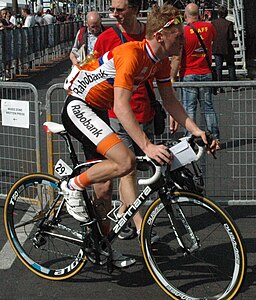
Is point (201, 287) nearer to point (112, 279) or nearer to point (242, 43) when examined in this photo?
point (112, 279)

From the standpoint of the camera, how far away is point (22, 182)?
5.34m

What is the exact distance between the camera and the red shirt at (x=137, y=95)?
6098 millimetres

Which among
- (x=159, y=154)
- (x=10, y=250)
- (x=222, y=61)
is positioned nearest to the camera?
(x=159, y=154)

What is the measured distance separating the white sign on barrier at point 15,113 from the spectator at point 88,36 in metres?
3.33

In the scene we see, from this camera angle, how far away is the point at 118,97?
4.50 m

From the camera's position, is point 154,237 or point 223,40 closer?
point 154,237

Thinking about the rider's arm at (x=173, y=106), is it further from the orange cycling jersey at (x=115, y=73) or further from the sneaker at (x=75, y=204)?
the sneaker at (x=75, y=204)

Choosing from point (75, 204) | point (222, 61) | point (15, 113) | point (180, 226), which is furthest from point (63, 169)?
point (222, 61)

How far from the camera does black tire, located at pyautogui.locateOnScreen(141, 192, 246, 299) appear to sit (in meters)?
4.54

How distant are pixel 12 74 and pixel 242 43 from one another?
262 inches

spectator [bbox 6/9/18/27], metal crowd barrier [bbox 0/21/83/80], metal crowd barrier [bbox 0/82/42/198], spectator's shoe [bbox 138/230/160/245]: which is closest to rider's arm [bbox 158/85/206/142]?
spectator's shoe [bbox 138/230/160/245]

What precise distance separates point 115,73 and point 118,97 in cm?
30

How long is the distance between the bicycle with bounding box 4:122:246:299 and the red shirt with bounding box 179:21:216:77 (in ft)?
13.1

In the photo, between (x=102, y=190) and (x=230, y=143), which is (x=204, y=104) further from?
(x=102, y=190)
